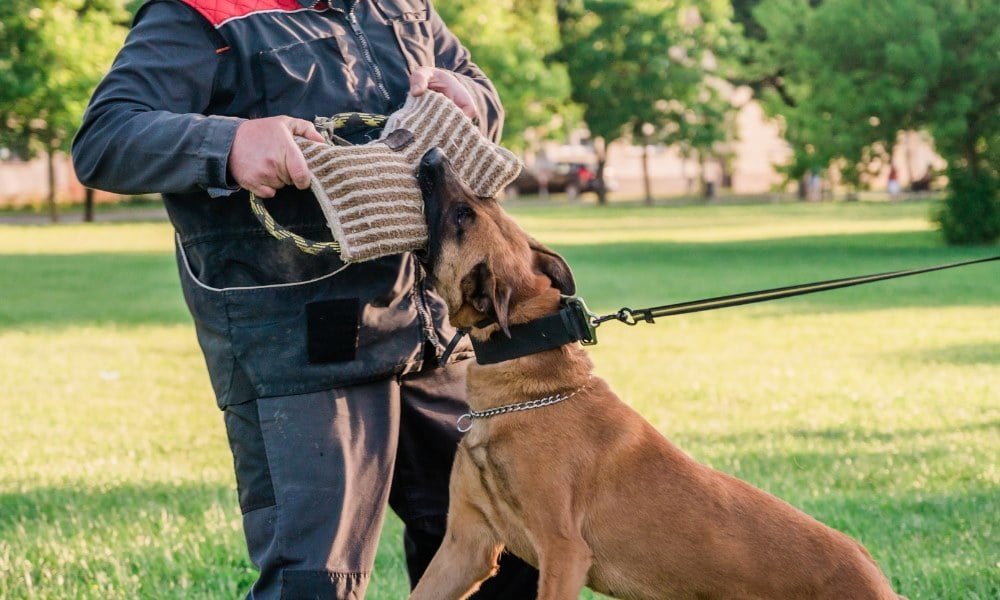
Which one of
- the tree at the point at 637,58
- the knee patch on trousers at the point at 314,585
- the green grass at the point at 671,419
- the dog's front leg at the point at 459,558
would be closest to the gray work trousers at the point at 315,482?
the knee patch on trousers at the point at 314,585

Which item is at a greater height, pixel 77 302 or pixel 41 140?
pixel 41 140

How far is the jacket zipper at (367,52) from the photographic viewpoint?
12.1 feet

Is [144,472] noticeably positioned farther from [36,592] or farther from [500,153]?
[500,153]

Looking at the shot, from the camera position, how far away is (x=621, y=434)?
3807 millimetres

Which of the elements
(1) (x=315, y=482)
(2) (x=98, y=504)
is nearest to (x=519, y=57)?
(2) (x=98, y=504)

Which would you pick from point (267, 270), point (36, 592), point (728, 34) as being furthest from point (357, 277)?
point (728, 34)

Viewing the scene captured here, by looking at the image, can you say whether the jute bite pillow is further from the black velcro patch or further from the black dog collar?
the black dog collar

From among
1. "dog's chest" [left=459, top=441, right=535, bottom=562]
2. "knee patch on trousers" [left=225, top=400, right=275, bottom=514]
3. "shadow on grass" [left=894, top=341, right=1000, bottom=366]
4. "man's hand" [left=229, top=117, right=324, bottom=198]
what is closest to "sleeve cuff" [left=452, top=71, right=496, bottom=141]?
"man's hand" [left=229, top=117, right=324, bottom=198]

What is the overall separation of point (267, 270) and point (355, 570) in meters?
0.92

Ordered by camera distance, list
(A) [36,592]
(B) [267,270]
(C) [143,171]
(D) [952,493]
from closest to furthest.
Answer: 1. (C) [143,171]
2. (B) [267,270]
3. (A) [36,592]
4. (D) [952,493]

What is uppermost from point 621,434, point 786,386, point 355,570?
point 621,434

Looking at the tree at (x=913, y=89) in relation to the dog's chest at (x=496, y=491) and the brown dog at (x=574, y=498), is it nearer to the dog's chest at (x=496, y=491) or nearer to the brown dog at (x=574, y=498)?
the brown dog at (x=574, y=498)

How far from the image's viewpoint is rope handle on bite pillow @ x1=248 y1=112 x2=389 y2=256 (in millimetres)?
3336

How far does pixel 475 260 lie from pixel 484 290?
0.34ft
